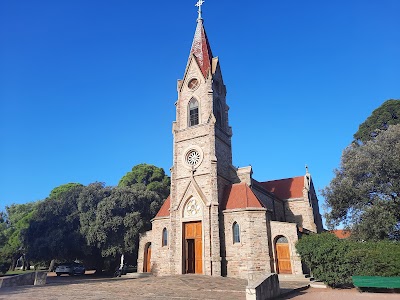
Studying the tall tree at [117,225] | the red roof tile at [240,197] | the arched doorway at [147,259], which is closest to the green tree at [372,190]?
the red roof tile at [240,197]

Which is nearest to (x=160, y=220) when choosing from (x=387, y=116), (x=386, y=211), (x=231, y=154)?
(x=231, y=154)

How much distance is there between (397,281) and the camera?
13.4 meters

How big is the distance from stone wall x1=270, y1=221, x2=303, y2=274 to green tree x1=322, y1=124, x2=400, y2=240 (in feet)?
13.3

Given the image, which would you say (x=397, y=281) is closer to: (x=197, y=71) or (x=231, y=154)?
(x=231, y=154)

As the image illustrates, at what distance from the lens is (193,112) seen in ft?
93.9

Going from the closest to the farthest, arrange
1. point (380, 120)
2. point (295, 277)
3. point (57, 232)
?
point (295, 277)
point (57, 232)
point (380, 120)

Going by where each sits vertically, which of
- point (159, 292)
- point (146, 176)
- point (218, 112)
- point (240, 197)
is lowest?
point (159, 292)

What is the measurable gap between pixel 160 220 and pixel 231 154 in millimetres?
9303

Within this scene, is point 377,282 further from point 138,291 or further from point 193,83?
point 193,83

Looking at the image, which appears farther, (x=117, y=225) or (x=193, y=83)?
(x=193, y=83)

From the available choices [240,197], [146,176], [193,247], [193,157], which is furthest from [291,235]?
[146,176]

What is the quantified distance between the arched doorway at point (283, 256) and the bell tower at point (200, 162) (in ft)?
15.1

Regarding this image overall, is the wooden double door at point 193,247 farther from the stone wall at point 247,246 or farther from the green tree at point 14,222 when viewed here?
the green tree at point 14,222

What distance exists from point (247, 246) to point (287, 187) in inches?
647
